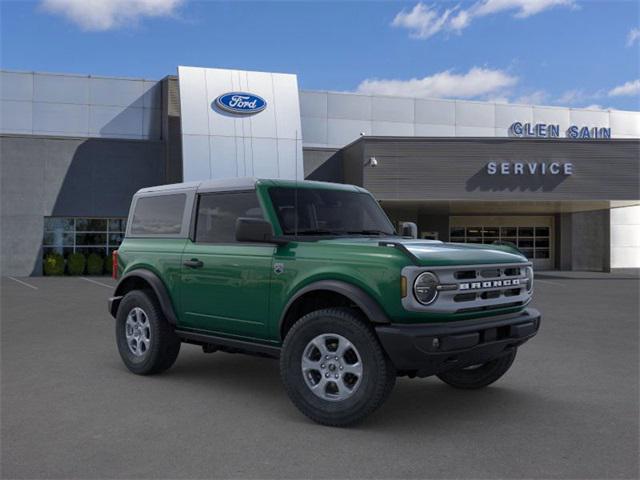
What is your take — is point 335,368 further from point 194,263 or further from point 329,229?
point 194,263

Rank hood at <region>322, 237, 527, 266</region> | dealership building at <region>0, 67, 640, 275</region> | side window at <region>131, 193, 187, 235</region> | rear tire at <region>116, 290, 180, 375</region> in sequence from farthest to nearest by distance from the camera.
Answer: dealership building at <region>0, 67, 640, 275</region> < side window at <region>131, 193, 187, 235</region> < rear tire at <region>116, 290, 180, 375</region> < hood at <region>322, 237, 527, 266</region>

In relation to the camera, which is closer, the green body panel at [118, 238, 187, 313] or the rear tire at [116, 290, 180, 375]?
the green body panel at [118, 238, 187, 313]

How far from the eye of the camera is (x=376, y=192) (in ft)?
77.0

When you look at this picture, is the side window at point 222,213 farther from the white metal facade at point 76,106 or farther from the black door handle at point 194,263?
the white metal facade at point 76,106

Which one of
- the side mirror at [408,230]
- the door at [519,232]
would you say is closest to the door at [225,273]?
the side mirror at [408,230]

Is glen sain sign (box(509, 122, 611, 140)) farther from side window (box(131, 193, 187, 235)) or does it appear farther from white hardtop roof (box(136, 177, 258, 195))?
white hardtop roof (box(136, 177, 258, 195))

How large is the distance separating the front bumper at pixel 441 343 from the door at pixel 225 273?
4.53 ft

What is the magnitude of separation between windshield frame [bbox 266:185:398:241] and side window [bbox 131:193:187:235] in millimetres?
1335

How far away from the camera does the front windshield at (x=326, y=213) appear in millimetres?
5676

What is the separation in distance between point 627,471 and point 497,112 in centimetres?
3330

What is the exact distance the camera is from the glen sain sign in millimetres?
35094

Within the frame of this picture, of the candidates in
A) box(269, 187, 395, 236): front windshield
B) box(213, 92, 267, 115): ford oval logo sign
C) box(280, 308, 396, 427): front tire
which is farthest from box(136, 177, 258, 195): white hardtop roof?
box(213, 92, 267, 115): ford oval logo sign

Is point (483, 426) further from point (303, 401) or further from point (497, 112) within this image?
Result: point (497, 112)

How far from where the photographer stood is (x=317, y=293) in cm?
518
